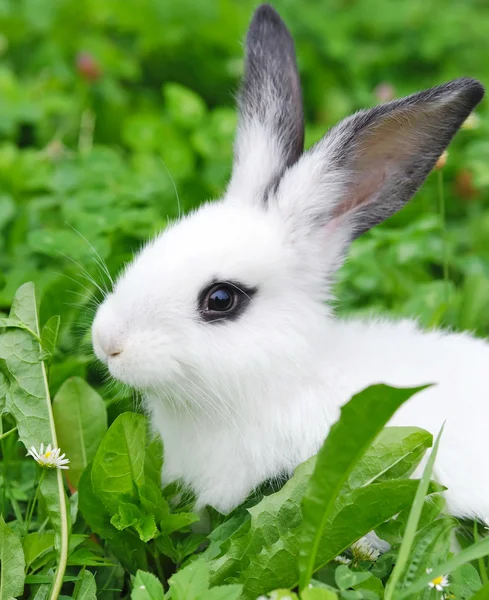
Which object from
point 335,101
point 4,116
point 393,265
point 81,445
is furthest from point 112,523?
point 335,101

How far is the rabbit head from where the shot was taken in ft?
8.49

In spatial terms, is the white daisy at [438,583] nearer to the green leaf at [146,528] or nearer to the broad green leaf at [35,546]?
the green leaf at [146,528]

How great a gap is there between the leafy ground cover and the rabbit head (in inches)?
9.3

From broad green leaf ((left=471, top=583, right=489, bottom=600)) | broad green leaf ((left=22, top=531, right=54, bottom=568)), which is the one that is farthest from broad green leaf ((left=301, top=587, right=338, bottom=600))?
broad green leaf ((left=22, top=531, right=54, bottom=568))

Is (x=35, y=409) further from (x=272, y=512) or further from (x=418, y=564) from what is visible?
(x=418, y=564)

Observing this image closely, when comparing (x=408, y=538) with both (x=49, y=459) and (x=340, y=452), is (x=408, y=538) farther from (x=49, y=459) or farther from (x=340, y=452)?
(x=49, y=459)

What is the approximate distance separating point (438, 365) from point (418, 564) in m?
0.75

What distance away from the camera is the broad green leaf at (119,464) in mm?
2529

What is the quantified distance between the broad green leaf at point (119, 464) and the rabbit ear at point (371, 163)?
895mm

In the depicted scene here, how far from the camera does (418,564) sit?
2.30 m

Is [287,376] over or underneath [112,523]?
over

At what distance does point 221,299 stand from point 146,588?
920mm

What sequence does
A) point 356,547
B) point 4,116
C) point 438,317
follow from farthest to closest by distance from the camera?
point 4,116
point 438,317
point 356,547

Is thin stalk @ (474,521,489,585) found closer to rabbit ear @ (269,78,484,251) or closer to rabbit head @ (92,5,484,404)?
rabbit head @ (92,5,484,404)
